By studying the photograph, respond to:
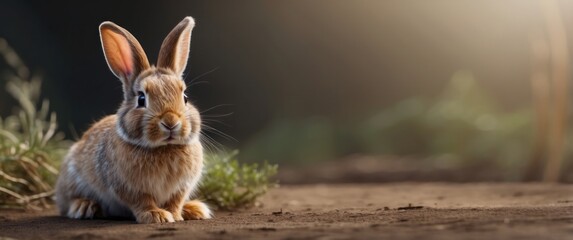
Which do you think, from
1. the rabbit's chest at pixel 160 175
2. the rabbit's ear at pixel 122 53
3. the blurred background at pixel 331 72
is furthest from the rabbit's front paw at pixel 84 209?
the blurred background at pixel 331 72

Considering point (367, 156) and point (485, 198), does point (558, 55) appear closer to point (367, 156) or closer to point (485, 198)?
point (485, 198)

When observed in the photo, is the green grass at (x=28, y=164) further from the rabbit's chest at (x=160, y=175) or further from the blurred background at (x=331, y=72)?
the blurred background at (x=331, y=72)

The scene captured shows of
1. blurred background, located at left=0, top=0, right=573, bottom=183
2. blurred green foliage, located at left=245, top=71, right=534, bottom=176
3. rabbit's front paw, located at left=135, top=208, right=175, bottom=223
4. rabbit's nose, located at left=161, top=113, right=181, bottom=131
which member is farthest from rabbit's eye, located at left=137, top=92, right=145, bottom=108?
blurred green foliage, located at left=245, top=71, right=534, bottom=176

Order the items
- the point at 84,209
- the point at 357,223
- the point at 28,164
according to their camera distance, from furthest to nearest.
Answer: the point at 28,164 → the point at 84,209 → the point at 357,223

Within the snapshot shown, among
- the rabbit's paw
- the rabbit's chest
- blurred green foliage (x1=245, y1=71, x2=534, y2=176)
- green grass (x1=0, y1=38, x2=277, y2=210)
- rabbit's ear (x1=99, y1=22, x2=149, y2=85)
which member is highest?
blurred green foliage (x1=245, y1=71, x2=534, y2=176)

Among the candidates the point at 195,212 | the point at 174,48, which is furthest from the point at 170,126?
the point at 195,212

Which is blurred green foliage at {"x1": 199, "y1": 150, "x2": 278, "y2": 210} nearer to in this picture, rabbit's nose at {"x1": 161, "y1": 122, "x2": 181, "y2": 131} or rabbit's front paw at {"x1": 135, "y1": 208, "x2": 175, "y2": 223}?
rabbit's front paw at {"x1": 135, "y1": 208, "x2": 175, "y2": 223}

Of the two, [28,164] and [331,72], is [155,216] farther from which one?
[331,72]
